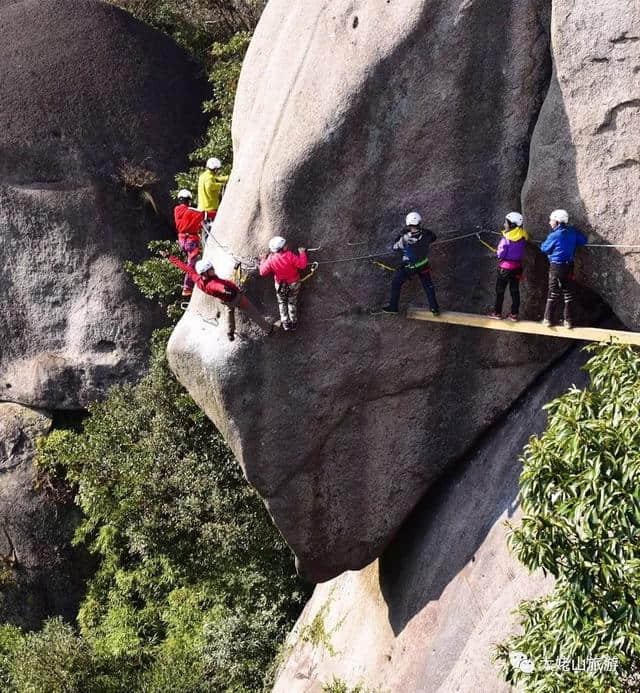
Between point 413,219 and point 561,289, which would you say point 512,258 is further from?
point 413,219

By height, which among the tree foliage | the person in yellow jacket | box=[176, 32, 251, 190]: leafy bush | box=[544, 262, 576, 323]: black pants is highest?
box=[176, 32, 251, 190]: leafy bush

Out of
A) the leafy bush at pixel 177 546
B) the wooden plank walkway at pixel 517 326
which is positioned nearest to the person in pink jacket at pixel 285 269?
the wooden plank walkway at pixel 517 326

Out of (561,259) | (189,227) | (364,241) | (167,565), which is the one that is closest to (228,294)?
(364,241)

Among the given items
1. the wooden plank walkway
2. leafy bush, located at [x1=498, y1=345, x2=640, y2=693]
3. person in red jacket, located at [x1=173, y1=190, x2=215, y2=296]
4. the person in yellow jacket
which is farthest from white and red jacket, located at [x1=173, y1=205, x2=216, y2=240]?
leafy bush, located at [x1=498, y1=345, x2=640, y2=693]

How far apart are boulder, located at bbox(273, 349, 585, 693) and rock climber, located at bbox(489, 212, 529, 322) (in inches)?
52.0

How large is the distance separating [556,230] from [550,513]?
392 centimetres

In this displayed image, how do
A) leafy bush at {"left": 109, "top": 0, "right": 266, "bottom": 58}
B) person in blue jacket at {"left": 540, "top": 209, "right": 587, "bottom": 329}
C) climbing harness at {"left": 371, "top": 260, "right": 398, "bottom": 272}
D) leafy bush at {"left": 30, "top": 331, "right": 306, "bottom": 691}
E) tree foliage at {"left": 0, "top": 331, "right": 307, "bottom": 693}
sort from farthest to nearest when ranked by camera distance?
leafy bush at {"left": 109, "top": 0, "right": 266, "bottom": 58}
leafy bush at {"left": 30, "top": 331, "right": 306, "bottom": 691}
tree foliage at {"left": 0, "top": 331, "right": 307, "bottom": 693}
climbing harness at {"left": 371, "top": 260, "right": 398, "bottom": 272}
person in blue jacket at {"left": 540, "top": 209, "right": 587, "bottom": 329}

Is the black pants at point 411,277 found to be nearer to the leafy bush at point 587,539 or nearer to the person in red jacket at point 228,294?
the person in red jacket at point 228,294

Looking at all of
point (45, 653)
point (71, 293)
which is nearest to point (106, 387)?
point (71, 293)

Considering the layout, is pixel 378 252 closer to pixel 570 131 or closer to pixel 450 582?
pixel 570 131

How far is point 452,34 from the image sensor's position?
11250mm

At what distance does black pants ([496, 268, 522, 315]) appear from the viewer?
11.7 meters

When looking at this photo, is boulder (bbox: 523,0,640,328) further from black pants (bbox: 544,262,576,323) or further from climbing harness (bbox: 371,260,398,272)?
climbing harness (bbox: 371,260,398,272)

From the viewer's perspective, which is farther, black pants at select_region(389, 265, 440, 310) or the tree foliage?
the tree foliage
